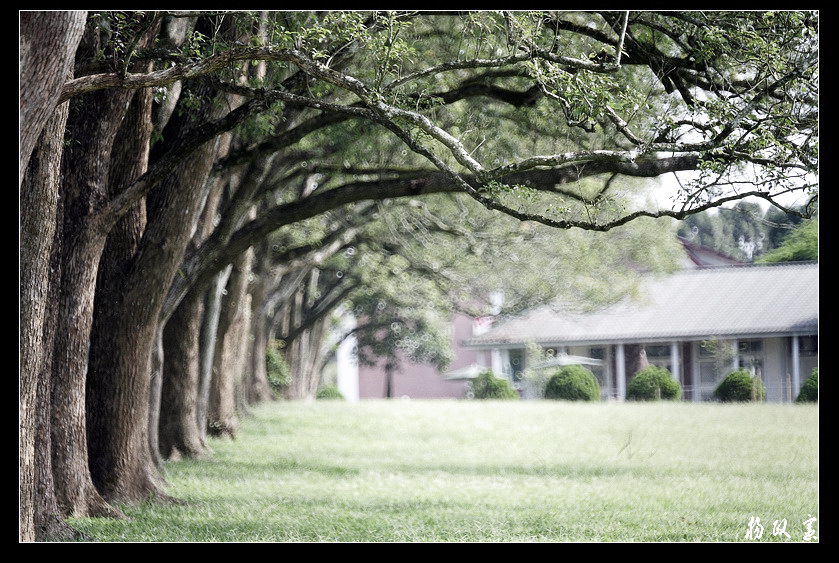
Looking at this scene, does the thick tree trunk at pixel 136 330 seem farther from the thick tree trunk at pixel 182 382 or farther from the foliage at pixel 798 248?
the foliage at pixel 798 248

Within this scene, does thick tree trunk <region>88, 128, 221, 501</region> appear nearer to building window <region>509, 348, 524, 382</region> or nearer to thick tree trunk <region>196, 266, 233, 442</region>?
thick tree trunk <region>196, 266, 233, 442</region>

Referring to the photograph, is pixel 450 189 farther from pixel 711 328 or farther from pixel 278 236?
pixel 278 236

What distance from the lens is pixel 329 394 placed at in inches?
981

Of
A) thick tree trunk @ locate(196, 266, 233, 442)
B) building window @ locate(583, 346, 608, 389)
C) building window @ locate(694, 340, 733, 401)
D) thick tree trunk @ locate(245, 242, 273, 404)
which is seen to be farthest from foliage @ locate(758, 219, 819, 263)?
thick tree trunk @ locate(245, 242, 273, 404)

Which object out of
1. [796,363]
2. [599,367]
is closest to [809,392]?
[796,363]

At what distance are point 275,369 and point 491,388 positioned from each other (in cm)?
866

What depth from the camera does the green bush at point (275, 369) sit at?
24688mm

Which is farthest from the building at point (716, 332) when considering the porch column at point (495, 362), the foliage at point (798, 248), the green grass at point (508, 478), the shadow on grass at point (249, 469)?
the shadow on grass at point (249, 469)

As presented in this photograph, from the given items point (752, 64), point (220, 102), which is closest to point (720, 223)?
point (752, 64)

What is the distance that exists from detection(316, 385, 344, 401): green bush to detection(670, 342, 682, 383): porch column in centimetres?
1178

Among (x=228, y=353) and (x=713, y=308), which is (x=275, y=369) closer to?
(x=228, y=353)

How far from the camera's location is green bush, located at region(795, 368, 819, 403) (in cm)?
1168

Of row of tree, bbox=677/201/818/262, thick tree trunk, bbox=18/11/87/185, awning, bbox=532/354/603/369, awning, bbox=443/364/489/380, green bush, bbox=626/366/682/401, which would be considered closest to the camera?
thick tree trunk, bbox=18/11/87/185
